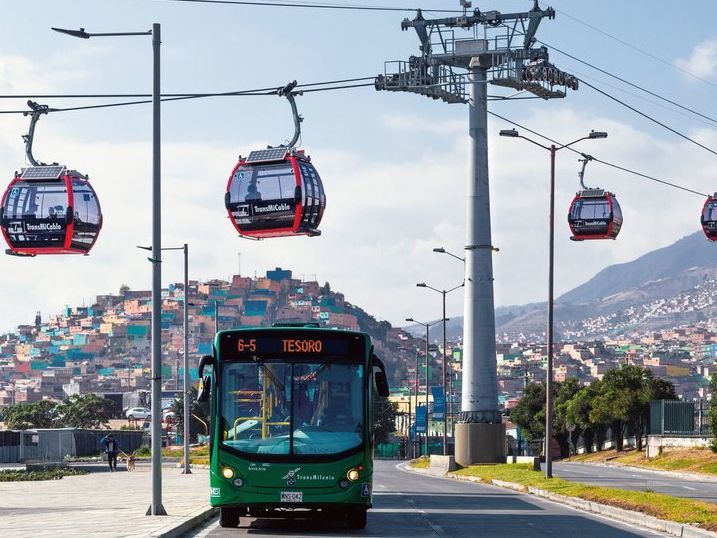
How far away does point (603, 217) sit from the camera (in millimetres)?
50562

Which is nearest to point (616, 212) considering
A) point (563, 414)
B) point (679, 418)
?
point (679, 418)

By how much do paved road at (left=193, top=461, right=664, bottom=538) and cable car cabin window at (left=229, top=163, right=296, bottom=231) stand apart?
232 inches

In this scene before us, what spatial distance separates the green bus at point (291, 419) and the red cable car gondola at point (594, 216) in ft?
87.5

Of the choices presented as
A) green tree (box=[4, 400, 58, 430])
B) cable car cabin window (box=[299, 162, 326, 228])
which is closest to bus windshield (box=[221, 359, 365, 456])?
cable car cabin window (box=[299, 162, 326, 228])

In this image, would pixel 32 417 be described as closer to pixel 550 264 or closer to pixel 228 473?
pixel 550 264

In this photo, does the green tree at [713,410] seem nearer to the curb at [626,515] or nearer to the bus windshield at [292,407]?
the curb at [626,515]

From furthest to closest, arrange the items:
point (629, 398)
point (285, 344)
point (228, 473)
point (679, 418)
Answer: point (629, 398) < point (679, 418) < point (285, 344) < point (228, 473)

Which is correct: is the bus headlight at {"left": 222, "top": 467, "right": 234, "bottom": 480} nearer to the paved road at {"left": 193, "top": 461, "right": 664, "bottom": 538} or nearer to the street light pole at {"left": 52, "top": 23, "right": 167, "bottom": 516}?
the paved road at {"left": 193, "top": 461, "right": 664, "bottom": 538}

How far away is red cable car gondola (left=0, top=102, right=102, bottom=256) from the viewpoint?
2991 cm

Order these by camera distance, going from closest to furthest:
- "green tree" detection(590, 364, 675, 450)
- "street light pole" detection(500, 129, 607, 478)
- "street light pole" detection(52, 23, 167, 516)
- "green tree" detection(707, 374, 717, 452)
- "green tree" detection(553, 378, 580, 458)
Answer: "street light pole" detection(52, 23, 167, 516) → "street light pole" detection(500, 129, 607, 478) → "green tree" detection(707, 374, 717, 452) → "green tree" detection(590, 364, 675, 450) → "green tree" detection(553, 378, 580, 458)

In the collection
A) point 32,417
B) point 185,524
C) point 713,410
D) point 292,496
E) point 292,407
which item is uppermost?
point 292,407

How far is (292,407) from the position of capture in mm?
24531

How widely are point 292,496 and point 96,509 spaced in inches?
267

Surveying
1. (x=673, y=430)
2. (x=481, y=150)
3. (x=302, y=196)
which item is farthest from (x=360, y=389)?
(x=673, y=430)
